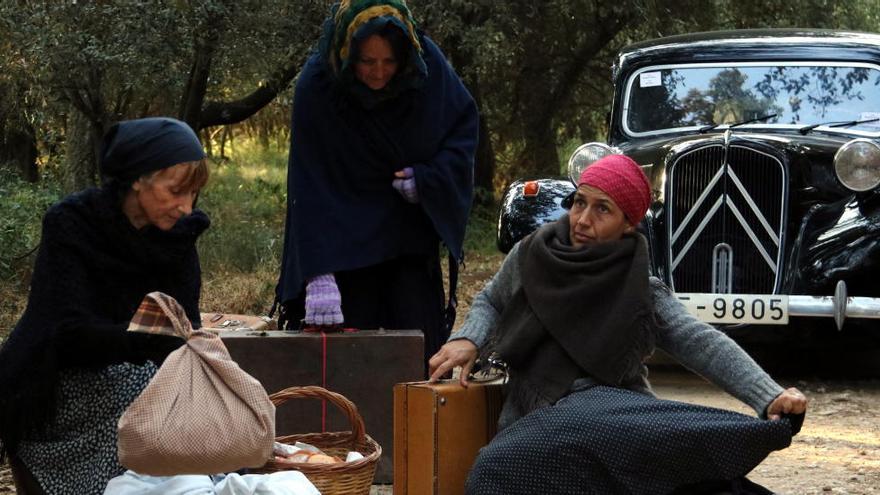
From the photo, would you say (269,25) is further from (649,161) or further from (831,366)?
(831,366)

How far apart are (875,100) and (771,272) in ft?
4.86

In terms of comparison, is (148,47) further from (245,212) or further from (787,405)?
(787,405)

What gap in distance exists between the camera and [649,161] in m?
7.99

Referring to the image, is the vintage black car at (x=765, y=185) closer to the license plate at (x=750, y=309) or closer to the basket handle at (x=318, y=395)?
the license plate at (x=750, y=309)

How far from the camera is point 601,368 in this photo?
378cm

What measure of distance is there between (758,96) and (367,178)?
168 inches

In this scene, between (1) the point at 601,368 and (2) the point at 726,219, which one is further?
(2) the point at 726,219

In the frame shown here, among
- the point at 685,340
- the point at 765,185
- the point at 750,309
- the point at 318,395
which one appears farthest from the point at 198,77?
the point at 685,340

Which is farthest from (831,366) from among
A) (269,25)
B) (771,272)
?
(269,25)

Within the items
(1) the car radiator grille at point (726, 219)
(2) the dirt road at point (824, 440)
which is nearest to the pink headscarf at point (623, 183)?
(2) the dirt road at point (824, 440)

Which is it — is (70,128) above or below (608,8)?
below

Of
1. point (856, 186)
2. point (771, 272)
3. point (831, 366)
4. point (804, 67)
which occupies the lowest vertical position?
point (831, 366)

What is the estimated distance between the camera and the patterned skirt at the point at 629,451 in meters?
3.52

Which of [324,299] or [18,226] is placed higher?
[324,299]
